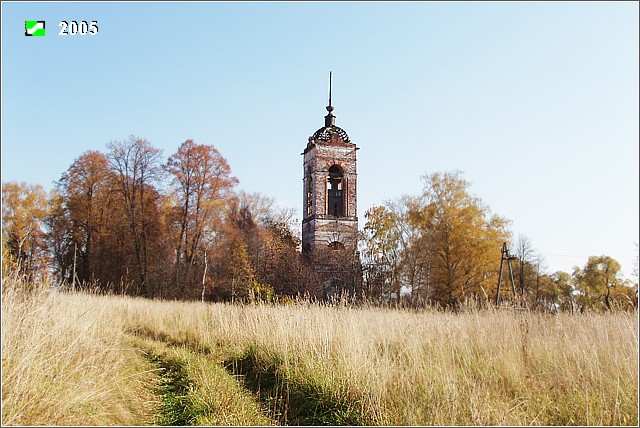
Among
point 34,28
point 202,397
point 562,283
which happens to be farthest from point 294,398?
point 562,283

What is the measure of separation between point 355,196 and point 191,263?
1191 cm

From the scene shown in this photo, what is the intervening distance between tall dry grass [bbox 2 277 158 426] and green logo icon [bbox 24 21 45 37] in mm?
2707

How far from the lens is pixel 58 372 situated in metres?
5.37

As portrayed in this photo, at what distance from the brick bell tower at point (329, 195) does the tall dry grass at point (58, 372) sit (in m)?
25.7

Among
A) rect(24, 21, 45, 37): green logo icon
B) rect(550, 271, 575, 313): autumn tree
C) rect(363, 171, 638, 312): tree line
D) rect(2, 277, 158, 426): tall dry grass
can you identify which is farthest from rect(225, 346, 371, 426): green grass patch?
rect(550, 271, 575, 313): autumn tree

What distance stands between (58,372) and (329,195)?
108 ft

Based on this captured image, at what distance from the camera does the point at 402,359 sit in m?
6.65

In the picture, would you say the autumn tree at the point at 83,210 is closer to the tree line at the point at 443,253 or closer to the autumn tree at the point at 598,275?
the tree line at the point at 443,253

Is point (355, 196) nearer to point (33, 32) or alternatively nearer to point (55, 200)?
point (55, 200)

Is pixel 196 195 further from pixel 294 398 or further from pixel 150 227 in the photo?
pixel 294 398

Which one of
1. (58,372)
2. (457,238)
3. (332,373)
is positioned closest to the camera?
(58,372)

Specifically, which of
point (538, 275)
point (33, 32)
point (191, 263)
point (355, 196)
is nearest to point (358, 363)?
point (33, 32)

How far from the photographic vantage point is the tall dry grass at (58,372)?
4492 millimetres

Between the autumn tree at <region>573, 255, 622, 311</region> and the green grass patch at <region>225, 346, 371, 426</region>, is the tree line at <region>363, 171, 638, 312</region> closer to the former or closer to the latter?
the autumn tree at <region>573, 255, 622, 311</region>
